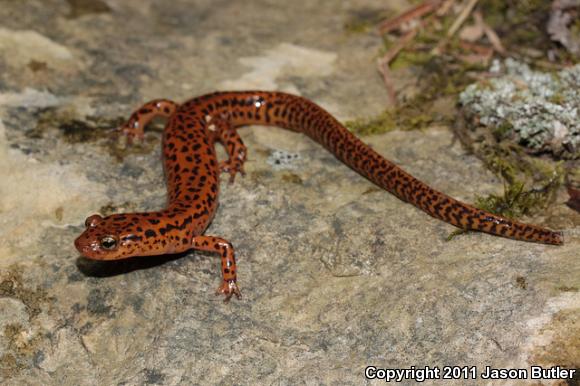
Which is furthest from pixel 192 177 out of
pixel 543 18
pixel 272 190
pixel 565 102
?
pixel 543 18

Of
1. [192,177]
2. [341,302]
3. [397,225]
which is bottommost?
[341,302]

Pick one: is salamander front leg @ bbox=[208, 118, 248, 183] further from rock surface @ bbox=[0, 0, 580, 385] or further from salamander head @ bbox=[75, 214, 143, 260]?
salamander head @ bbox=[75, 214, 143, 260]

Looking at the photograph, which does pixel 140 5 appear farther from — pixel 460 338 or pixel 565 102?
pixel 460 338

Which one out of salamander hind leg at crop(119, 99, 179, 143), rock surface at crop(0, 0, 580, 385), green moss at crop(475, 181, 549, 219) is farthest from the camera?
salamander hind leg at crop(119, 99, 179, 143)

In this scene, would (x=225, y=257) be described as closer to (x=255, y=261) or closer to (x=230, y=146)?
(x=255, y=261)

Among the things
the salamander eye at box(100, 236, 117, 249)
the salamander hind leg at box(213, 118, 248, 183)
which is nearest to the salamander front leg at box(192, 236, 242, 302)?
the salamander eye at box(100, 236, 117, 249)

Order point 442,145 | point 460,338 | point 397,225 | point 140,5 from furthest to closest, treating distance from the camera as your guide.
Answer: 1. point 140,5
2. point 442,145
3. point 397,225
4. point 460,338
